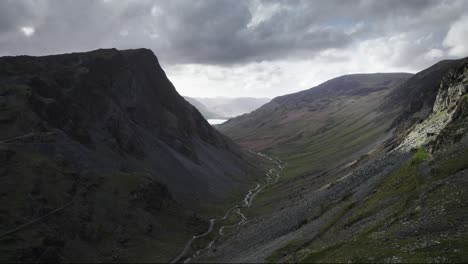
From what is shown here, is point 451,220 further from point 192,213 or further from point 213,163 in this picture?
point 213,163

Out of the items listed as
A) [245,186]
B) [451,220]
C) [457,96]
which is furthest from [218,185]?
[451,220]

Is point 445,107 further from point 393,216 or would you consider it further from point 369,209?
point 393,216

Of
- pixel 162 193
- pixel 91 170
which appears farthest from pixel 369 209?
pixel 91 170

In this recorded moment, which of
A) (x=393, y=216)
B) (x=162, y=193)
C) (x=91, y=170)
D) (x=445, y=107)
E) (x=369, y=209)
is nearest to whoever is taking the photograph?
(x=393, y=216)

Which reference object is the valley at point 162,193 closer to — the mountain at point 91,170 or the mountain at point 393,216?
the mountain at point 393,216

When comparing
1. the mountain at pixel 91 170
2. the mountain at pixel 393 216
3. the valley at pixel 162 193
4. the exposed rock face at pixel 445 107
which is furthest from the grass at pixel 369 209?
the mountain at pixel 91 170

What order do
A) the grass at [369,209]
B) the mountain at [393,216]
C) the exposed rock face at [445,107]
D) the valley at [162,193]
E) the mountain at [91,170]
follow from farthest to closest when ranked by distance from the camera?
the exposed rock face at [445,107] < the mountain at [91,170] < the valley at [162,193] < the grass at [369,209] < the mountain at [393,216]
